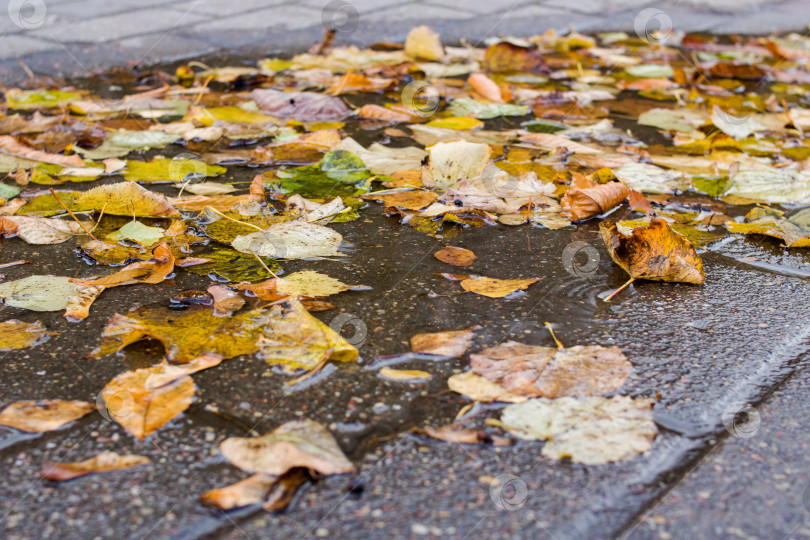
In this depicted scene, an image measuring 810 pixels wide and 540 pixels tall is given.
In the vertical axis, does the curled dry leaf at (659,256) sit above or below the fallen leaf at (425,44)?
below

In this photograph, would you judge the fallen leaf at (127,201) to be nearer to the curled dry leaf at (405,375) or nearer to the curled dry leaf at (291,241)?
the curled dry leaf at (291,241)

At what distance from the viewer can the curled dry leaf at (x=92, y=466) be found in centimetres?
91

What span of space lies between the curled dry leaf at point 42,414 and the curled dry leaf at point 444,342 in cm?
52

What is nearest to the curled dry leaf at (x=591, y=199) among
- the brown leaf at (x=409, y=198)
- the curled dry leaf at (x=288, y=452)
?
the brown leaf at (x=409, y=198)

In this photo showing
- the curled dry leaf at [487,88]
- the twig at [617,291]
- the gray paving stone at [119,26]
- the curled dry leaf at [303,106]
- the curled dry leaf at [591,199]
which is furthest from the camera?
the gray paving stone at [119,26]

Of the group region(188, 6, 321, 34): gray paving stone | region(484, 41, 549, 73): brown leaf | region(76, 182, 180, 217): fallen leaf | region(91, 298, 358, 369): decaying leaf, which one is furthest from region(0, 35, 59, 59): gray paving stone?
region(91, 298, 358, 369): decaying leaf

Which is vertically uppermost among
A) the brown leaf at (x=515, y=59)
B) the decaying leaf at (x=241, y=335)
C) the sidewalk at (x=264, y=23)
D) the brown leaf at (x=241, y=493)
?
the sidewalk at (x=264, y=23)

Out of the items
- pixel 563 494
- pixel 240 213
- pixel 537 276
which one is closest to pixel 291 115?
pixel 240 213

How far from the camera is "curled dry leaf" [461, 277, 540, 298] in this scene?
4.54ft

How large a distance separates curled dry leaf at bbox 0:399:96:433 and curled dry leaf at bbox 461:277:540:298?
0.73 m

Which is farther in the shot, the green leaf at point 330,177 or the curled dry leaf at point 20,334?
the green leaf at point 330,177

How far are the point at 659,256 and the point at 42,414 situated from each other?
3.79ft

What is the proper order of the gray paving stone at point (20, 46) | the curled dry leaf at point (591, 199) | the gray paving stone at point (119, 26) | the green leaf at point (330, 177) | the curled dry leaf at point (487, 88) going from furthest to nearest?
the gray paving stone at point (119, 26) → the gray paving stone at point (20, 46) → the curled dry leaf at point (487, 88) → the green leaf at point (330, 177) → the curled dry leaf at point (591, 199)

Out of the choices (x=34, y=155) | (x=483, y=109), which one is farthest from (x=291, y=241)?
(x=483, y=109)
